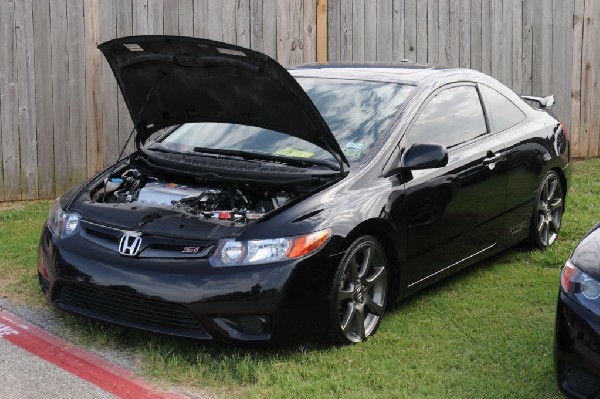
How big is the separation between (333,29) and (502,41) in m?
2.34

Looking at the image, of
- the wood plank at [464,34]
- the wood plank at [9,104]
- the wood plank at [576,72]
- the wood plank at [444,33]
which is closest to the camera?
the wood plank at [9,104]

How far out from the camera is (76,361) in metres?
5.20

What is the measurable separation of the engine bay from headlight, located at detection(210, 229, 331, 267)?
23 centimetres

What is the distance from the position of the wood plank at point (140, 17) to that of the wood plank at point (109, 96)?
20 cm

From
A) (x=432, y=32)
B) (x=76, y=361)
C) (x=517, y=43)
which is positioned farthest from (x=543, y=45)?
(x=76, y=361)

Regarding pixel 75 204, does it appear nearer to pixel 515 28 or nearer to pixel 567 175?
pixel 567 175

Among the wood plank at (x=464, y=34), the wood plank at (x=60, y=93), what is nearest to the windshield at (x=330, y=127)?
the wood plank at (x=60, y=93)

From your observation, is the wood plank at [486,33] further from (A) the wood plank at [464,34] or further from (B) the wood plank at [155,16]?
(B) the wood plank at [155,16]

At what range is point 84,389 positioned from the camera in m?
4.82

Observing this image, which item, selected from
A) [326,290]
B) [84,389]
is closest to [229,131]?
[326,290]

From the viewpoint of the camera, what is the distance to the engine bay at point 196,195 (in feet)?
17.8

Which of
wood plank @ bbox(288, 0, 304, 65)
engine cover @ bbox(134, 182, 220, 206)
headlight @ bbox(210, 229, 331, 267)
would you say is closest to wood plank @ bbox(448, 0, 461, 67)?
wood plank @ bbox(288, 0, 304, 65)

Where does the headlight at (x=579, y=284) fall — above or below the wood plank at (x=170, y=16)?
below

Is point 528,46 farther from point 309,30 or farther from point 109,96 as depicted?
point 109,96
